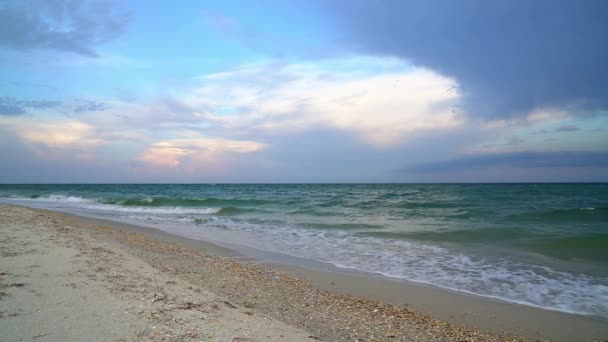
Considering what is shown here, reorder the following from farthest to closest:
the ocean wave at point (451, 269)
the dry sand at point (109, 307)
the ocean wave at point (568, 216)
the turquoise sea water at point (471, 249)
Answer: the ocean wave at point (568, 216) < the turquoise sea water at point (471, 249) < the ocean wave at point (451, 269) < the dry sand at point (109, 307)

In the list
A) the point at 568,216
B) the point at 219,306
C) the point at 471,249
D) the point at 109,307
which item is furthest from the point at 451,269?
the point at 568,216

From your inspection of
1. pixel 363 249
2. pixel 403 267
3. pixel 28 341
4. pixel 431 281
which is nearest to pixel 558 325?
pixel 431 281

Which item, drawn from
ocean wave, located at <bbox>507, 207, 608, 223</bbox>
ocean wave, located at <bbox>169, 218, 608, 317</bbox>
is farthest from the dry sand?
ocean wave, located at <bbox>507, 207, 608, 223</bbox>

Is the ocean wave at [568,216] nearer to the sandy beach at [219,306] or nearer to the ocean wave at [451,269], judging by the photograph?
the ocean wave at [451,269]

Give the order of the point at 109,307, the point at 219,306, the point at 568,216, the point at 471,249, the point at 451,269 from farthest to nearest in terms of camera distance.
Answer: the point at 568,216 → the point at 471,249 → the point at 451,269 → the point at 219,306 → the point at 109,307

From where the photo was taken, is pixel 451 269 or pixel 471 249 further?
pixel 471 249

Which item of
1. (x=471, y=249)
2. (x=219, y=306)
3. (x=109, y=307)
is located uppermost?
(x=109, y=307)

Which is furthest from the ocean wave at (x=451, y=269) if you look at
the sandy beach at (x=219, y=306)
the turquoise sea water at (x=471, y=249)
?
the sandy beach at (x=219, y=306)

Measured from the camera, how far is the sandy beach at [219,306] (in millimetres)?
3607

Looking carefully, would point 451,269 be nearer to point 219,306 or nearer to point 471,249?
point 471,249

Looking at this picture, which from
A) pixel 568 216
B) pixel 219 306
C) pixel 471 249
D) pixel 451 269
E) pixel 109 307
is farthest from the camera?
pixel 568 216

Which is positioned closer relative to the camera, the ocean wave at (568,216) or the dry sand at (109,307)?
the dry sand at (109,307)

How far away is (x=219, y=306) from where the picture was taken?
14.7 ft

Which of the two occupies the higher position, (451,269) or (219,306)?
(219,306)
